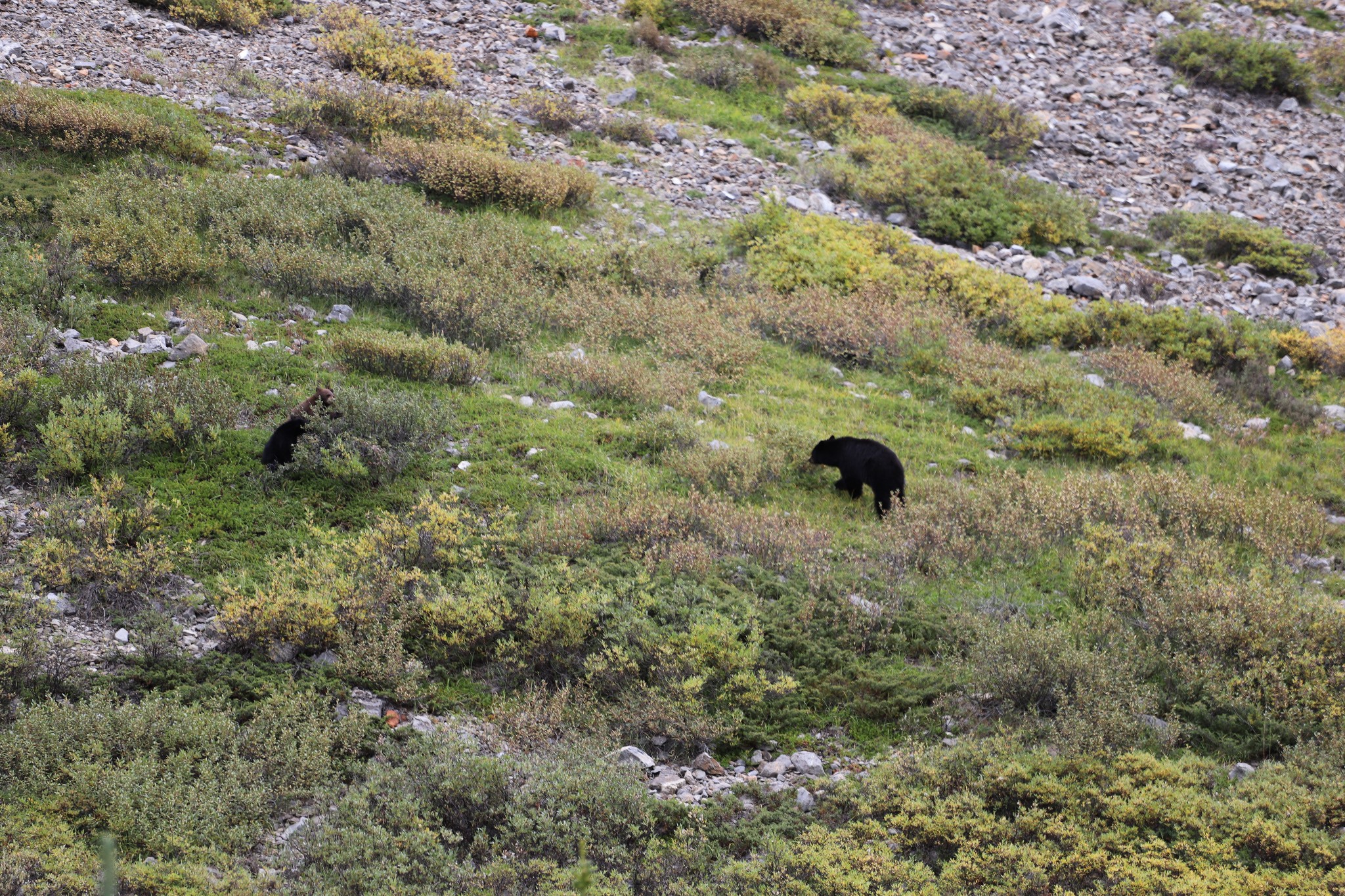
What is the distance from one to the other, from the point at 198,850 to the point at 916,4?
24.1 meters

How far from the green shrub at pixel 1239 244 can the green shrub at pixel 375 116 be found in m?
12.2

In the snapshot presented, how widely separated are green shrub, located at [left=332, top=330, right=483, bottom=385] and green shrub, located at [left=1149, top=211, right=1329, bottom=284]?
12917mm

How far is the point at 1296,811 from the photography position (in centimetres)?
544

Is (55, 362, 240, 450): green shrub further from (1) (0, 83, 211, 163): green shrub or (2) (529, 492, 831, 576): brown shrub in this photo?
(1) (0, 83, 211, 163): green shrub

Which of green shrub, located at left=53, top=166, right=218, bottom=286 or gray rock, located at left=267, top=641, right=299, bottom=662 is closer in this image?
gray rock, located at left=267, top=641, right=299, bottom=662

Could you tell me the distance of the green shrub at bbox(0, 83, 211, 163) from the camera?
1219 cm

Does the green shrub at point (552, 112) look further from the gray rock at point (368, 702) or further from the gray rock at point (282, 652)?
the gray rock at point (368, 702)


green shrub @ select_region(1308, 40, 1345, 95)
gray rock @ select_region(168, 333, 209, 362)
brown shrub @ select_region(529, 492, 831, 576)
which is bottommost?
brown shrub @ select_region(529, 492, 831, 576)

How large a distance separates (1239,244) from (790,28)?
1032 centimetres

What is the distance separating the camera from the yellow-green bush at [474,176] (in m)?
14.0

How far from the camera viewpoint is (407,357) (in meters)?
10.1

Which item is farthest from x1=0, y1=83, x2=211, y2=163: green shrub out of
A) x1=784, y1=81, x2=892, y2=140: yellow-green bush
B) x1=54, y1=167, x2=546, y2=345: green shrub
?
x1=784, y1=81, x2=892, y2=140: yellow-green bush

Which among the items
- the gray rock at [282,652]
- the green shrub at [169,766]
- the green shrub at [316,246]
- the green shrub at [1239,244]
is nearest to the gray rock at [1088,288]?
the green shrub at [1239,244]

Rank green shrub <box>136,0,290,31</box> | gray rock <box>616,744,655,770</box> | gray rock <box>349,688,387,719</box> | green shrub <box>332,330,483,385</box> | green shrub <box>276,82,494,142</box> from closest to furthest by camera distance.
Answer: gray rock <box>616,744,655,770</box>
gray rock <box>349,688,387,719</box>
green shrub <box>332,330,483,385</box>
green shrub <box>276,82,494,142</box>
green shrub <box>136,0,290,31</box>
